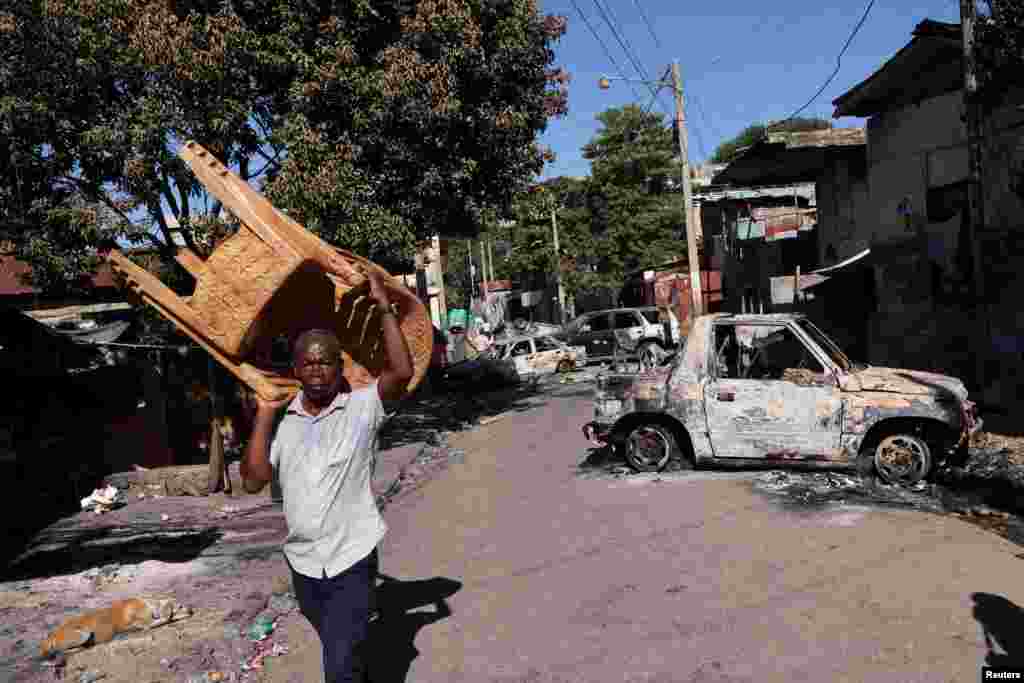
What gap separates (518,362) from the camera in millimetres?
25391

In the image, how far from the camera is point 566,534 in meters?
7.52

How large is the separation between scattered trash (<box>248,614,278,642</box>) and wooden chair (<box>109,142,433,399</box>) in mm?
2106

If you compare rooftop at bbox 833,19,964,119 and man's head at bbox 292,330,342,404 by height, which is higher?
rooftop at bbox 833,19,964,119

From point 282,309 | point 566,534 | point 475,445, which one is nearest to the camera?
point 282,309

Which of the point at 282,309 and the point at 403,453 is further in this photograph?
the point at 403,453

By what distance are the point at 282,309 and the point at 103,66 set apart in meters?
9.28

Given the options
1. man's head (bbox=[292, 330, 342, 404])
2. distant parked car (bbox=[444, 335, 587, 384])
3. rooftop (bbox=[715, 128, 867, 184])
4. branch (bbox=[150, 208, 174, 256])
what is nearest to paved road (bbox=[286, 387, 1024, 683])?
man's head (bbox=[292, 330, 342, 404])

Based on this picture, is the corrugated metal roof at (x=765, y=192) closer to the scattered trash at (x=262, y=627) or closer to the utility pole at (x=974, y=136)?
the utility pole at (x=974, y=136)

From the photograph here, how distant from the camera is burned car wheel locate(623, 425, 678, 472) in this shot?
9.66 metres

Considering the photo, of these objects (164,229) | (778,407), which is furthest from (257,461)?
(164,229)

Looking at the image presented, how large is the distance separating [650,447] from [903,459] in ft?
8.84

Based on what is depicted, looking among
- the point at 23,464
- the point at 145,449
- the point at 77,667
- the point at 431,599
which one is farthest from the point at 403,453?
the point at 77,667

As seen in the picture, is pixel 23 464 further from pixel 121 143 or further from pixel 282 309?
pixel 282 309

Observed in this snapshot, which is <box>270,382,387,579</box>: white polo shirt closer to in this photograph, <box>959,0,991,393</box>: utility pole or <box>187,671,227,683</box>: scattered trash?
<box>187,671,227,683</box>: scattered trash
